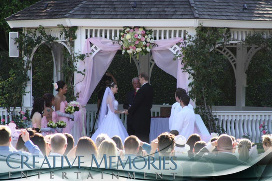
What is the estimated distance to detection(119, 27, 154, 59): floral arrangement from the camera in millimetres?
14106

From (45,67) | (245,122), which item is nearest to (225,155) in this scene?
(245,122)

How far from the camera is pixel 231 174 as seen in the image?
254 inches

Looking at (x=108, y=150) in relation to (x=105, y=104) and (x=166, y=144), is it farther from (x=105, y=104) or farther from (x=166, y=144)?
(x=105, y=104)

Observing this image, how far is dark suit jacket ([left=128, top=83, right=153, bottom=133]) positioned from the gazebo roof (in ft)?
5.98

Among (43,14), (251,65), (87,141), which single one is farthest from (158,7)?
(87,141)

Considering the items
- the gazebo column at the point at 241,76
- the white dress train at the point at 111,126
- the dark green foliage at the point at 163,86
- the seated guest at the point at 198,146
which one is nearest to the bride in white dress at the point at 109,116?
the white dress train at the point at 111,126

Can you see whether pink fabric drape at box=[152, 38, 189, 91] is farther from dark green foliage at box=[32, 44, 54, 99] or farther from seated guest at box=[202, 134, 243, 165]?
seated guest at box=[202, 134, 243, 165]

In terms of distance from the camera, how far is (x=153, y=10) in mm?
14289

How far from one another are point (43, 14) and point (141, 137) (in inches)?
155

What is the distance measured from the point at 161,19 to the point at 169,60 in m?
1.11

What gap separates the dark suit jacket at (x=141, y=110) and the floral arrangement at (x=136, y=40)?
3.60 feet

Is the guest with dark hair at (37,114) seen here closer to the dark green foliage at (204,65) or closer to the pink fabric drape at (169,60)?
the pink fabric drape at (169,60)

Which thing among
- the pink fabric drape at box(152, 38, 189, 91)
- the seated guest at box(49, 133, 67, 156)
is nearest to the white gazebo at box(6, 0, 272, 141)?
the pink fabric drape at box(152, 38, 189, 91)

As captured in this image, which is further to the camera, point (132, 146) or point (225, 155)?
point (132, 146)
